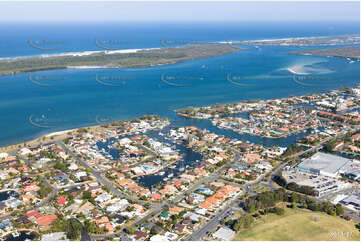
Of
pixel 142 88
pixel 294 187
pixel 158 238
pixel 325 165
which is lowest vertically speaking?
pixel 158 238

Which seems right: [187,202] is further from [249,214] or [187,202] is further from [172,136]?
[172,136]

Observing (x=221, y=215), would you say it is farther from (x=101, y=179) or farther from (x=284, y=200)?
(x=101, y=179)

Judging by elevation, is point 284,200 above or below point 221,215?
above

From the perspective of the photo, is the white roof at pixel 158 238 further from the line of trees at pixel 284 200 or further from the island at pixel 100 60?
the island at pixel 100 60

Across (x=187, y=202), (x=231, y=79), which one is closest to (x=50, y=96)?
(x=231, y=79)

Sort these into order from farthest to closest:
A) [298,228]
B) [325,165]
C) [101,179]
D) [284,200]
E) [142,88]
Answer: [142,88] < [325,165] < [101,179] < [284,200] < [298,228]

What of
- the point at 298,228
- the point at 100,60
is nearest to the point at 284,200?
the point at 298,228

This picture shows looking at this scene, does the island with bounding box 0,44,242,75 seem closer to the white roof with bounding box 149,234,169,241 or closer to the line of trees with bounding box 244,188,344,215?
the line of trees with bounding box 244,188,344,215
